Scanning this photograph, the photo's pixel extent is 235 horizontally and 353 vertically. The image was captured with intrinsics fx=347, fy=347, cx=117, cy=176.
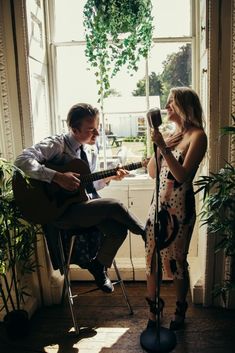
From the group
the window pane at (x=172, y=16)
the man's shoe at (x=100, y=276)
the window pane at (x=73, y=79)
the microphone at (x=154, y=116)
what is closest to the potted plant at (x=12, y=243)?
the man's shoe at (x=100, y=276)

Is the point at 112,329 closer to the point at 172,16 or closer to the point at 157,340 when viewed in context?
the point at 157,340

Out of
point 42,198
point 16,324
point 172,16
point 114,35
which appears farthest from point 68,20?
point 16,324

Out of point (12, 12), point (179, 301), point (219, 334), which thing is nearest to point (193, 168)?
point (179, 301)

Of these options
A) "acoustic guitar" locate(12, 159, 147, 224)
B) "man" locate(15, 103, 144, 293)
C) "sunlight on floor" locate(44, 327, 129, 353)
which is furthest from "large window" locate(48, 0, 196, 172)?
"sunlight on floor" locate(44, 327, 129, 353)

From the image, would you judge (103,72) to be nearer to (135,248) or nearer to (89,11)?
(89,11)

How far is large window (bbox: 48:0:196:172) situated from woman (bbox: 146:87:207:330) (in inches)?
29.8

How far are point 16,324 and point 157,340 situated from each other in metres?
0.87

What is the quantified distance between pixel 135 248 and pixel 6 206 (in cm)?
131

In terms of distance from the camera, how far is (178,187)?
1986 millimetres

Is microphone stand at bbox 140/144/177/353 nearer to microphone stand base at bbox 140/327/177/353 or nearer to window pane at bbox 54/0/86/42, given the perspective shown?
microphone stand base at bbox 140/327/177/353

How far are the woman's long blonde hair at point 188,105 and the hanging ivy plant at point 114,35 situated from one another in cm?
81

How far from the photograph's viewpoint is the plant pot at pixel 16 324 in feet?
7.00

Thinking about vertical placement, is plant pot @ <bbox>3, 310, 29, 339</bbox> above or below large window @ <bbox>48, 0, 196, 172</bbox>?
below

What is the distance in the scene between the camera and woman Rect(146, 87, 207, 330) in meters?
1.90
